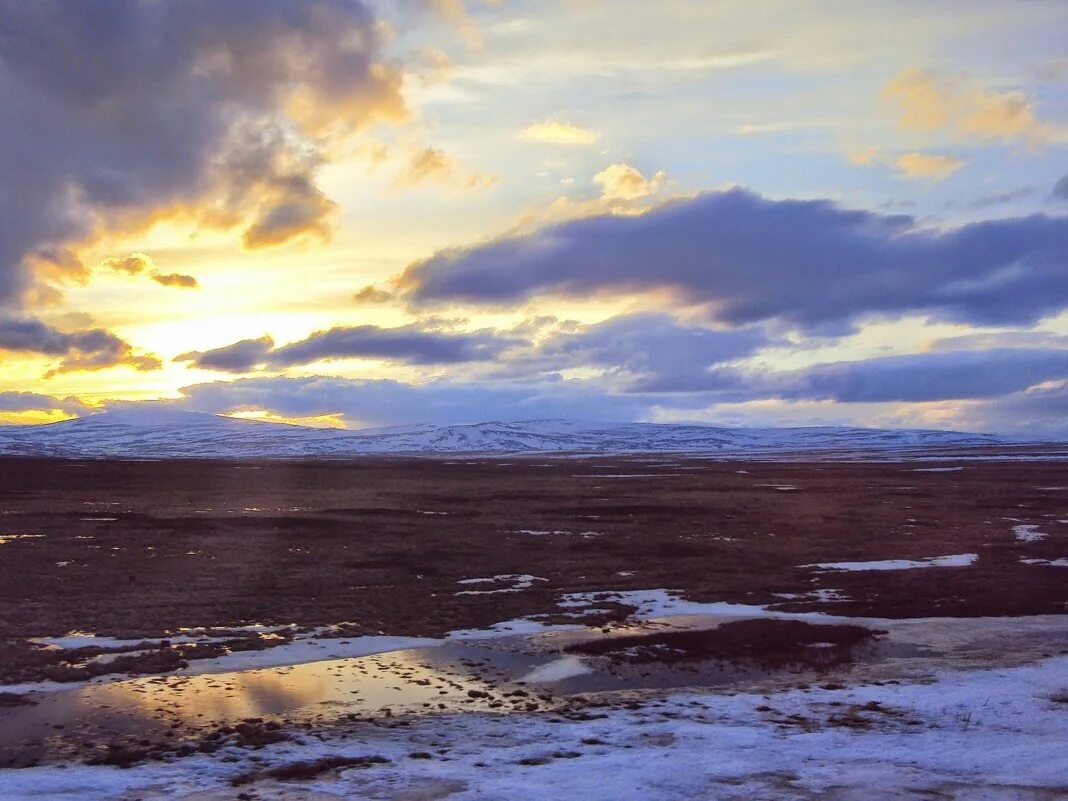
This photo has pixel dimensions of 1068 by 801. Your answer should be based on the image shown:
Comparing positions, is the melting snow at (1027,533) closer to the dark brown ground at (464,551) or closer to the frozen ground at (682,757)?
the dark brown ground at (464,551)

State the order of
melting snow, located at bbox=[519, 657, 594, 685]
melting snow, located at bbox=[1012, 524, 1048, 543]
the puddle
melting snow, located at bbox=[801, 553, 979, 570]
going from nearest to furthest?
1. the puddle
2. melting snow, located at bbox=[519, 657, 594, 685]
3. melting snow, located at bbox=[801, 553, 979, 570]
4. melting snow, located at bbox=[1012, 524, 1048, 543]

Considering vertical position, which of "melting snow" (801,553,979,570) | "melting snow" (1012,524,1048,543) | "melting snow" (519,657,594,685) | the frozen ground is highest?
the frozen ground

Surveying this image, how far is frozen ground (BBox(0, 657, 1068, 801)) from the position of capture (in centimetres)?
1091

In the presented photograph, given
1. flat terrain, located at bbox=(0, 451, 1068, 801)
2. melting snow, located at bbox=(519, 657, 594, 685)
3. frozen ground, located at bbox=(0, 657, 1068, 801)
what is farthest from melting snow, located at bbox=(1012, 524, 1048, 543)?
melting snow, located at bbox=(519, 657, 594, 685)

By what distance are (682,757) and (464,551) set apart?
22.4 m

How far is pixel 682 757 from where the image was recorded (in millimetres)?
12195

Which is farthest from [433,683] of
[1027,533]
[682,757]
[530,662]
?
[1027,533]

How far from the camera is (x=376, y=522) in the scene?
44.5 meters

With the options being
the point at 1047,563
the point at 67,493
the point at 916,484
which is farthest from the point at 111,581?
the point at 916,484

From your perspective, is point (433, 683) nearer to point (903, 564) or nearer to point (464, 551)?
point (464, 551)

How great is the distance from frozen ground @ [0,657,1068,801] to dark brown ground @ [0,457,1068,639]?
7726 mm

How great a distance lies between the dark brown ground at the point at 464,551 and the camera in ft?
76.0

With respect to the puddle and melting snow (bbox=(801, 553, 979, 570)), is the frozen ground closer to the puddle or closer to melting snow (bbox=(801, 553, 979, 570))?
the puddle

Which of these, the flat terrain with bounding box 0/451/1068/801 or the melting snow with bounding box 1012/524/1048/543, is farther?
the melting snow with bounding box 1012/524/1048/543
